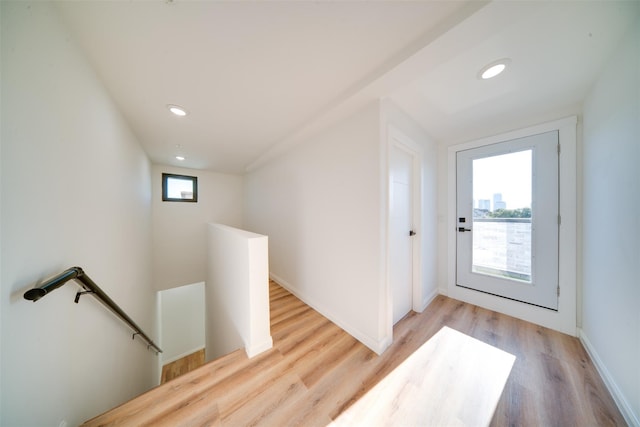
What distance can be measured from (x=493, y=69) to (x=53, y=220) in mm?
2880

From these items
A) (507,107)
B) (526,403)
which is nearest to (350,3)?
(507,107)

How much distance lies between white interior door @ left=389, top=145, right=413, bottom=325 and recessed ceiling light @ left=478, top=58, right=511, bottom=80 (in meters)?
0.78

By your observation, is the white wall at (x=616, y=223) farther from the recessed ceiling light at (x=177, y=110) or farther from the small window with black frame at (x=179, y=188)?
the small window with black frame at (x=179, y=188)

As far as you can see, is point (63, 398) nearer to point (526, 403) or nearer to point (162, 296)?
point (526, 403)

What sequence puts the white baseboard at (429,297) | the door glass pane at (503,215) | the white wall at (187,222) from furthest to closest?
the white wall at (187,222)
the white baseboard at (429,297)
the door glass pane at (503,215)

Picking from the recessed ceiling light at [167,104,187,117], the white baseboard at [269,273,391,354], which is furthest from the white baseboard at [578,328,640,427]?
the recessed ceiling light at [167,104,187,117]

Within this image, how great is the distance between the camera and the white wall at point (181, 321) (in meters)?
4.58

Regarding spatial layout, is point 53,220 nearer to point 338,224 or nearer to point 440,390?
point 338,224

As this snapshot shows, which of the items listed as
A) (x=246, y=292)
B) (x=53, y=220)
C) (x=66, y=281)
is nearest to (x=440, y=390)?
(x=246, y=292)

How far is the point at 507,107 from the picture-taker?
1832 millimetres

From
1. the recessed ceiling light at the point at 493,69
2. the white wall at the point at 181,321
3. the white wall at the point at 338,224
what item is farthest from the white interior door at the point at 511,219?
the white wall at the point at 181,321

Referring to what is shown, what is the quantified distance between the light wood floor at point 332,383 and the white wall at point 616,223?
20 centimetres

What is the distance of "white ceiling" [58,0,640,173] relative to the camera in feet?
3.12

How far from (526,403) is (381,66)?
2.50m
